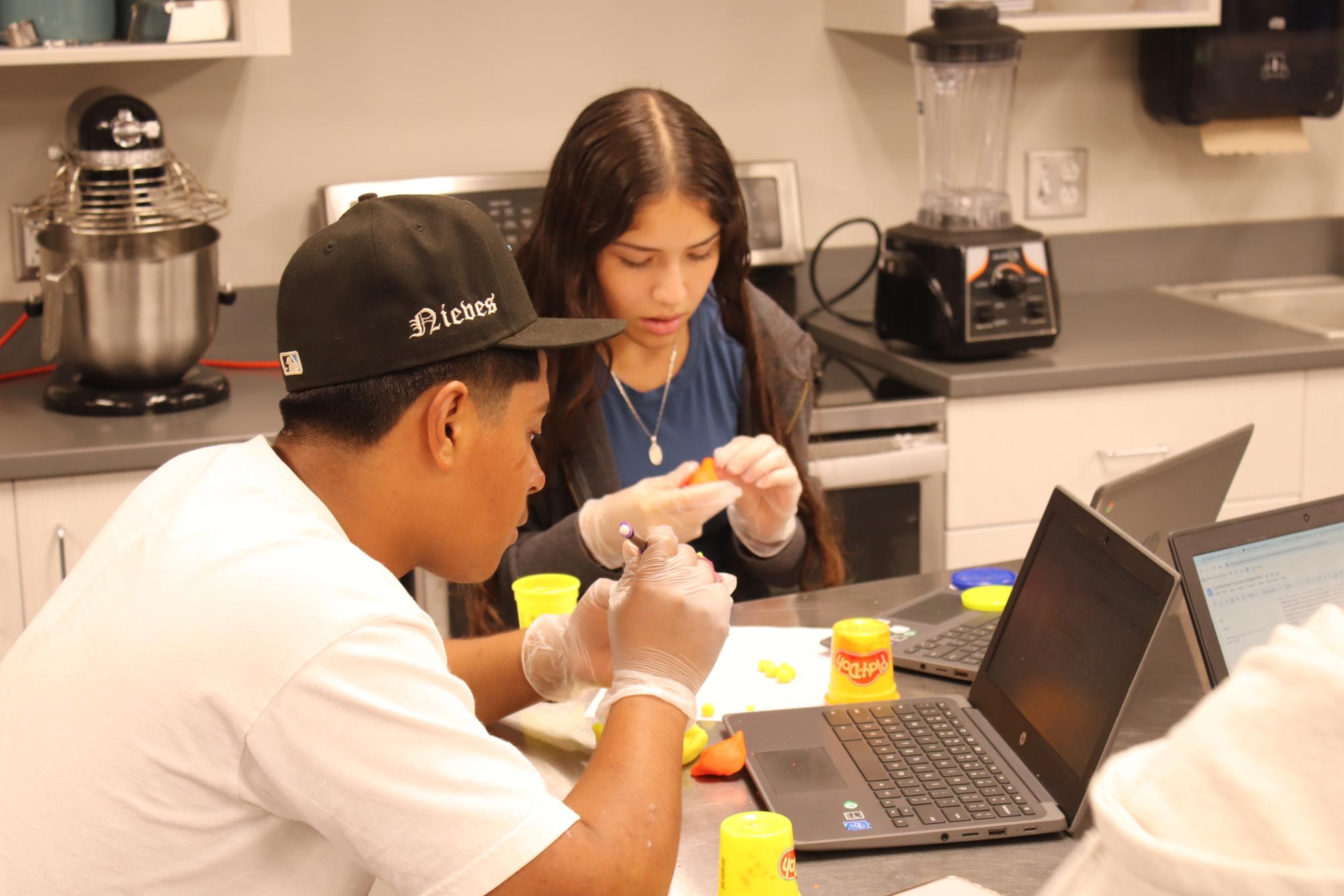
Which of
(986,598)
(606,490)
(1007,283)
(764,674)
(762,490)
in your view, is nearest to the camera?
(764,674)

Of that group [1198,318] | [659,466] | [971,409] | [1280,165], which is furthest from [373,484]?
[1280,165]

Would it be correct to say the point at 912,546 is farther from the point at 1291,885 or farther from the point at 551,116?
the point at 1291,885

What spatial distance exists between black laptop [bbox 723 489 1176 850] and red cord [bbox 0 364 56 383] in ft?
6.12

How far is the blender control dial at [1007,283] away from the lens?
265cm

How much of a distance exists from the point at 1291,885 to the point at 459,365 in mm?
809

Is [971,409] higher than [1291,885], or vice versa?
[1291,885]

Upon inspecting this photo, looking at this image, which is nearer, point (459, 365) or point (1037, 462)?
point (459, 365)

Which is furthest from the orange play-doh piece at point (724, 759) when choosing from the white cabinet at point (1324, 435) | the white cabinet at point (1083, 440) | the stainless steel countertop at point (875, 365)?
the white cabinet at point (1324, 435)

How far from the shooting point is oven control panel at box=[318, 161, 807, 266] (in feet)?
9.28

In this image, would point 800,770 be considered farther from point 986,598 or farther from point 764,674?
point 986,598

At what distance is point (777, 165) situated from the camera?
3033 mm

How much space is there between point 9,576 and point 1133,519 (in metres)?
1.71

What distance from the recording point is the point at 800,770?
1.32 m

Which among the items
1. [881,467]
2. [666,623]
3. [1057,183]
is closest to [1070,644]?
[666,623]
